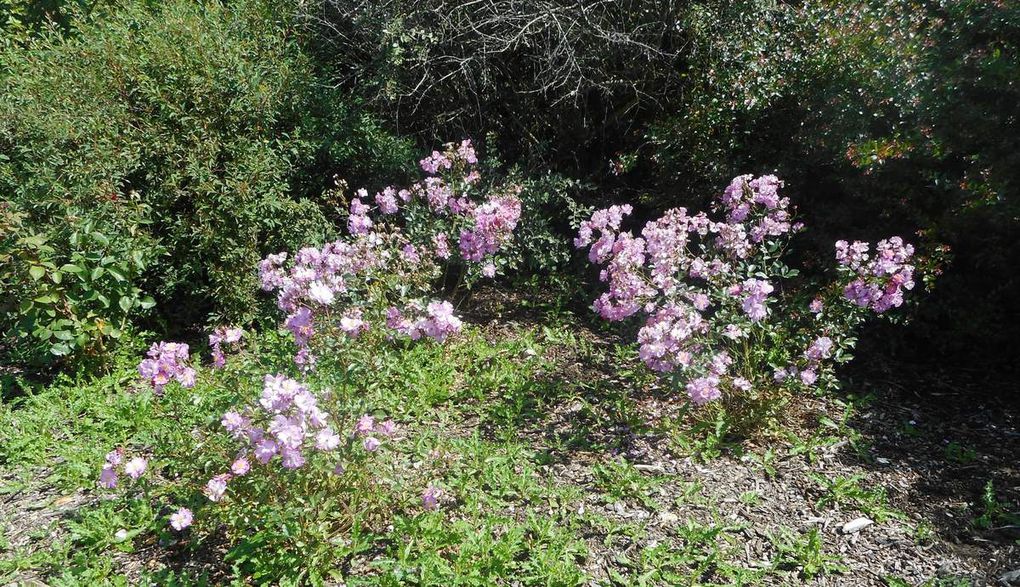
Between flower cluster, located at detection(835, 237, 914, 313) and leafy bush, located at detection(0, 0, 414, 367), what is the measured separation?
2.97 meters

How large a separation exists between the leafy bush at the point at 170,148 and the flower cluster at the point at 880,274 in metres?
2.97

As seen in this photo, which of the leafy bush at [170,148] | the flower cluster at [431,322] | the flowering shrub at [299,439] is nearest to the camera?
the flowering shrub at [299,439]

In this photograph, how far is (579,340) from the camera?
420 cm

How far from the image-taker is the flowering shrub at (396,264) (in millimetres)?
2500

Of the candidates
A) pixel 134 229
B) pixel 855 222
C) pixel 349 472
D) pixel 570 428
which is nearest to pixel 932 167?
pixel 855 222

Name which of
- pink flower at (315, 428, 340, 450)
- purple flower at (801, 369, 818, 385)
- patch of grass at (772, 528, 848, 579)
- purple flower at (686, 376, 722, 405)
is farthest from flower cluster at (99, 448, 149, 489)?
purple flower at (801, 369, 818, 385)

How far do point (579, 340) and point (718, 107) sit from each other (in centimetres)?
178

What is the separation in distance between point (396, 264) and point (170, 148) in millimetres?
1641

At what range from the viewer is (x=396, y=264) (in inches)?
136

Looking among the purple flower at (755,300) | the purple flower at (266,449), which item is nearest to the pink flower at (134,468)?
the purple flower at (266,449)

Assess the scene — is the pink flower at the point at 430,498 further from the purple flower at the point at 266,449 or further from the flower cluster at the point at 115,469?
the flower cluster at the point at 115,469

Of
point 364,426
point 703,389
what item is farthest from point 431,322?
point 703,389

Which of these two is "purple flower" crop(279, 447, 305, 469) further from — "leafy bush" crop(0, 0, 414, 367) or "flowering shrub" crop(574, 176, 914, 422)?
"leafy bush" crop(0, 0, 414, 367)

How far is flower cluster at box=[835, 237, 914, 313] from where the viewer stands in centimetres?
296
